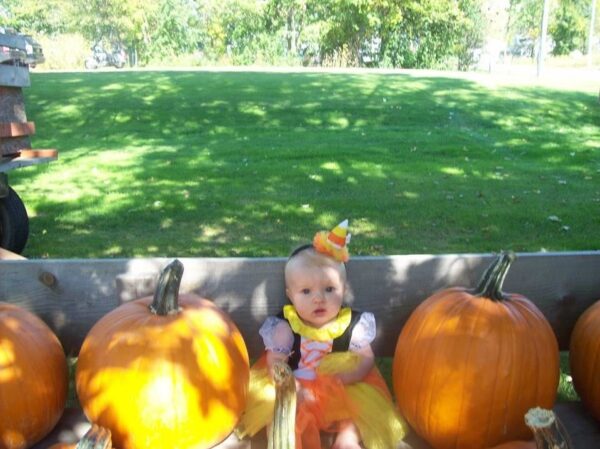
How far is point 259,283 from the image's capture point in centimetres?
240

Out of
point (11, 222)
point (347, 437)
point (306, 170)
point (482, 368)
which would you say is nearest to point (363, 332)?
point (347, 437)

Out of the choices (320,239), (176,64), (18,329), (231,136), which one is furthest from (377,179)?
(176,64)

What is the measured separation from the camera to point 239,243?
18.4 ft

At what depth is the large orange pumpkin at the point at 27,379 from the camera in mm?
1964

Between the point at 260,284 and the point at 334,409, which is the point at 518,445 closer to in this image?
the point at 334,409

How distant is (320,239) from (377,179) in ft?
19.1

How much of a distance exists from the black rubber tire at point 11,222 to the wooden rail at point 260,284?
8.99 feet

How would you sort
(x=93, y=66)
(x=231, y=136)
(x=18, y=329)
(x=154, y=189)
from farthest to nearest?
(x=93, y=66) < (x=231, y=136) < (x=154, y=189) < (x=18, y=329)

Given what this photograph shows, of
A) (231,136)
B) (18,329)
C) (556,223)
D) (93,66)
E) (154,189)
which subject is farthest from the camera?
(93,66)

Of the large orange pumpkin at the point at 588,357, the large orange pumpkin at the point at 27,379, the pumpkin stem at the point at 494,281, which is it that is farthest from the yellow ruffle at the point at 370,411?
the large orange pumpkin at the point at 27,379

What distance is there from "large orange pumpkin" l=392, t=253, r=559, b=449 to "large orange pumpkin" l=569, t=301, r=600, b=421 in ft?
0.61

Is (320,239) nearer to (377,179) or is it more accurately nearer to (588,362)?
(588,362)

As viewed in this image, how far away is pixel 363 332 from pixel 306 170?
634 cm

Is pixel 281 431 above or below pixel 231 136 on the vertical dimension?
above
